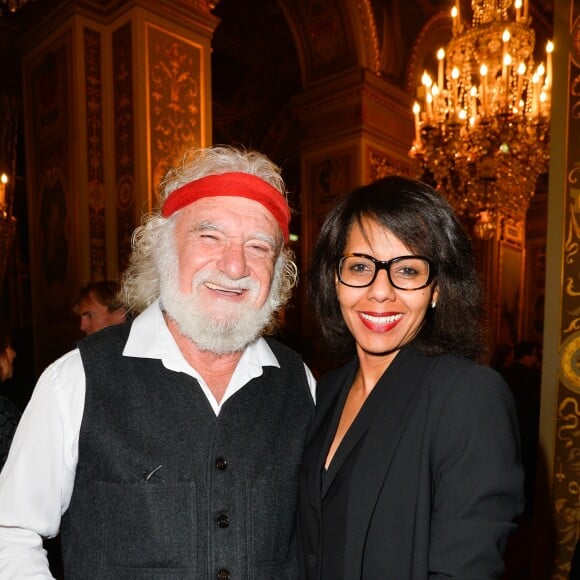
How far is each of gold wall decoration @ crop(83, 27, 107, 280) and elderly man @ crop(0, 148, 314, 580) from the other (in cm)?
371

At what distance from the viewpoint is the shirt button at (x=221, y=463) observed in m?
1.45

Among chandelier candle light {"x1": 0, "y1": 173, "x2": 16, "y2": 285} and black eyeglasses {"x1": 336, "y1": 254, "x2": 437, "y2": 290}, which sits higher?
chandelier candle light {"x1": 0, "y1": 173, "x2": 16, "y2": 285}

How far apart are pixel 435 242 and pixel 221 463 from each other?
0.89m

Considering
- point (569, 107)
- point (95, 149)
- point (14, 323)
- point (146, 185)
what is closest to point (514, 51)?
point (569, 107)

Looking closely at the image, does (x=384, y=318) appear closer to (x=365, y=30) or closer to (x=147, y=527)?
(x=147, y=527)

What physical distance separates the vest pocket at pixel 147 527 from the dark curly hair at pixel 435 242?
0.84 meters

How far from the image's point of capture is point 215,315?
1.66 metres

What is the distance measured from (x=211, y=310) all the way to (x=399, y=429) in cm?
70

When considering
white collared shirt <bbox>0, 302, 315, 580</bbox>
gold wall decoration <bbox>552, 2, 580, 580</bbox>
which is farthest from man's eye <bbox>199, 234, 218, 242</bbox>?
gold wall decoration <bbox>552, 2, 580, 580</bbox>

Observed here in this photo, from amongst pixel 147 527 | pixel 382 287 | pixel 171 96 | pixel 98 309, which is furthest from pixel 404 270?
pixel 171 96

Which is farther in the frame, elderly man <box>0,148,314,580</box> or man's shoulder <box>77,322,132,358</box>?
man's shoulder <box>77,322,132,358</box>

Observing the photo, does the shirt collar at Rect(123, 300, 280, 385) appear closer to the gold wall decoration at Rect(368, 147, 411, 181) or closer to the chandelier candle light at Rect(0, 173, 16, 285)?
the gold wall decoration at Rect(368, 147, 411, 181)

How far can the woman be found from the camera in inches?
47.6

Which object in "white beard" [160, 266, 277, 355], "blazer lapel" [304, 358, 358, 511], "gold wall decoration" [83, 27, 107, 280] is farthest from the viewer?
"gold wall decoration" [83, 27, 107, 280]
